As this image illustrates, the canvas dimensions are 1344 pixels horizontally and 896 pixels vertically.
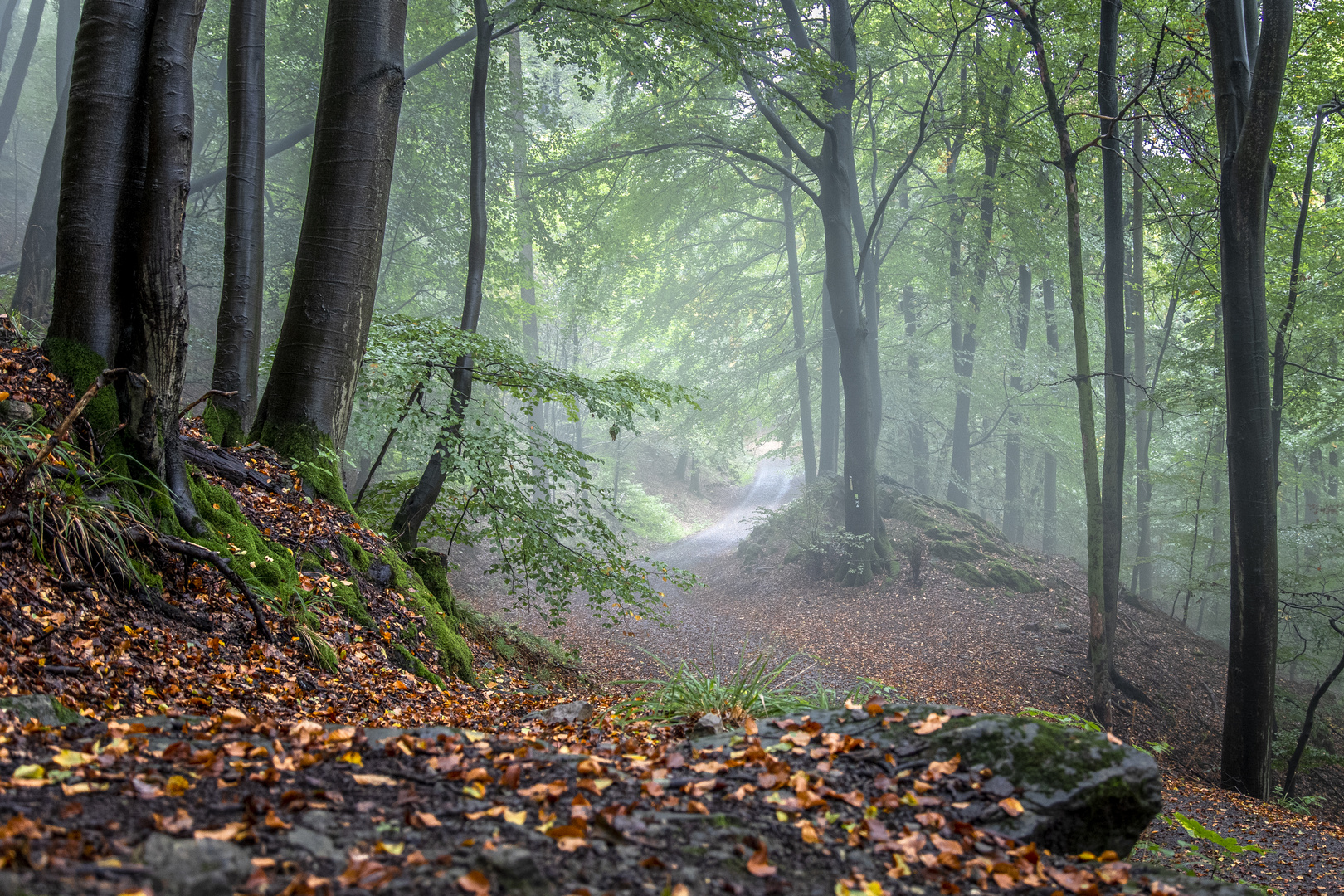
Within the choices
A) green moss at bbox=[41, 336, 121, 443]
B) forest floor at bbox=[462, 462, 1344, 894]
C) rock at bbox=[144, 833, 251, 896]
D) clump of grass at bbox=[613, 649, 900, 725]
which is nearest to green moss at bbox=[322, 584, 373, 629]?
green moss at bbox=[41, 336, 121, 443]

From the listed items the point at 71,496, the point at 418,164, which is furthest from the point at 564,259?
the point at 71,496

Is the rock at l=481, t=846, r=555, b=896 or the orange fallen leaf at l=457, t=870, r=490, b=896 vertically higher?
the orange fallen leaf at l=457, t=870, r=490, b=896

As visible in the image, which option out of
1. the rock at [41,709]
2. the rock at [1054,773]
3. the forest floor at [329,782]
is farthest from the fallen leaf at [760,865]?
the rock at [41,709]

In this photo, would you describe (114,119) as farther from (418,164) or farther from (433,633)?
(418,164)

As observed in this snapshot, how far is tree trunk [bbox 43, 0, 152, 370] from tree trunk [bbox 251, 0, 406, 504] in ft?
4.57

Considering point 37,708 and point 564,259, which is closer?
point 37,708

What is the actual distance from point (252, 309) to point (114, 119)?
2943mm

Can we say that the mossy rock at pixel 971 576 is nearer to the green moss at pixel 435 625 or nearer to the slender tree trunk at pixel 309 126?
the green moss at pixel 435 625

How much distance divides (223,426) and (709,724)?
14.1 ft

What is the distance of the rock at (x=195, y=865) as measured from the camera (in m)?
1.41

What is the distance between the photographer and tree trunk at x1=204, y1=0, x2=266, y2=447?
244 inches

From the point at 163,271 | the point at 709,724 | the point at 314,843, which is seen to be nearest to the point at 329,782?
the point at 314,843

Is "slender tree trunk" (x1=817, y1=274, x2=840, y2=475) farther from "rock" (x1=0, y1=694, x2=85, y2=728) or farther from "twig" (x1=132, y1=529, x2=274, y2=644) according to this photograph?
"rock" (x1=0, y1=694, x2=85, y2=728)

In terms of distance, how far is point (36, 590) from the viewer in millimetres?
2771
